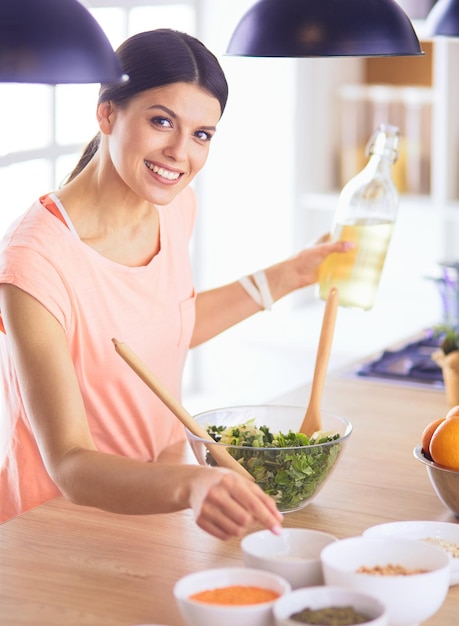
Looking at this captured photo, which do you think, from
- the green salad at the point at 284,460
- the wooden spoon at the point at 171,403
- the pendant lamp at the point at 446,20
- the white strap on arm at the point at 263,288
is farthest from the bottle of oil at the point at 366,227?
the wooden spoon at the point at 171,403

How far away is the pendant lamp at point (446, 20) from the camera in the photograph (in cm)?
230

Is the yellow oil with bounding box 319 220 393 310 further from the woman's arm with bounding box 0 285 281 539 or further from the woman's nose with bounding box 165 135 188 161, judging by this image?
the woman's arm with bounding box 0 285 281 539

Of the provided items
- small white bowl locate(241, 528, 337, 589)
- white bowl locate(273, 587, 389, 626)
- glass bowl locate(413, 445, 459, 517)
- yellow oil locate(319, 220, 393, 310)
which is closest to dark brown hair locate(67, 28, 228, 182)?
yellow oil locate(319, 220, 393, 310)

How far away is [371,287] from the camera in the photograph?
7.25 feet

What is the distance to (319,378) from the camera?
5.86ft

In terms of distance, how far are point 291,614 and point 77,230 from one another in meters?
0.96

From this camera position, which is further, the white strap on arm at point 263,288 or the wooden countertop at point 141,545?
the white strap on arm at point 263,288

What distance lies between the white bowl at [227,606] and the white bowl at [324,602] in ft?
0.06

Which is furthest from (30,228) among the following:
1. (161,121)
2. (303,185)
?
(303,185)

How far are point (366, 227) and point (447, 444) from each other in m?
Result: 0.74

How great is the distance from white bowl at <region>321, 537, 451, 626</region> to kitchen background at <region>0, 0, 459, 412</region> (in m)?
2.91

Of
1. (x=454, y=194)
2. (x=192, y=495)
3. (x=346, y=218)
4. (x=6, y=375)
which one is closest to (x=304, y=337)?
(x=454, y=194)

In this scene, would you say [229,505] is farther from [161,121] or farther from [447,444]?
[161,121]

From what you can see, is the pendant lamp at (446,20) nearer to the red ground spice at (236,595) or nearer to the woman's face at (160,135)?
the woman's face at (160,135)
